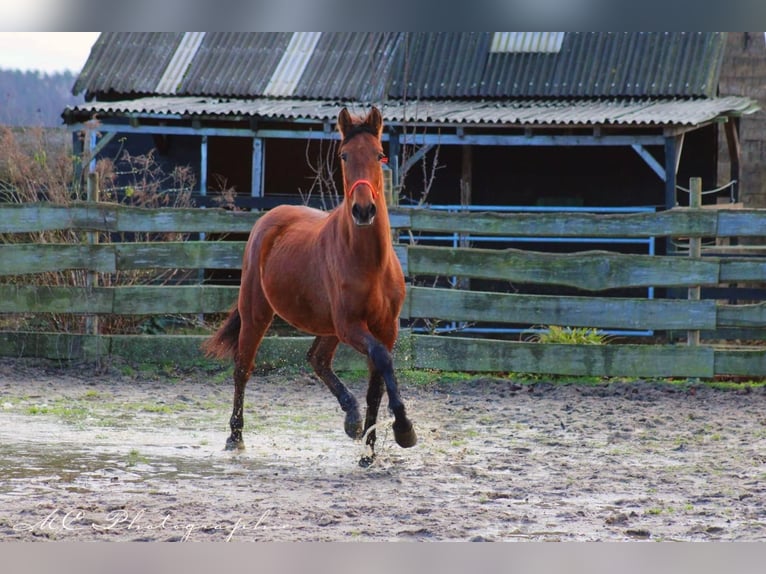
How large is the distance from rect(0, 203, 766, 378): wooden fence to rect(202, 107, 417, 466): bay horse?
221cm

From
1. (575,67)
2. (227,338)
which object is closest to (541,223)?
(227,338)

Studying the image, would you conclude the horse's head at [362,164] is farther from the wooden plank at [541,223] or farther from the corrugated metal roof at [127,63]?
the corrugated metal roof at [127,63]

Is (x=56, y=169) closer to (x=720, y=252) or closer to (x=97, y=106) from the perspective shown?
(x=97, y=106)

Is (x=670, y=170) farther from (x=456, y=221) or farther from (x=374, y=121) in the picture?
(x=374, y=121)

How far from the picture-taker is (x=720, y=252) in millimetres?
12039

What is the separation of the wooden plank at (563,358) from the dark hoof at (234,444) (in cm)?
275

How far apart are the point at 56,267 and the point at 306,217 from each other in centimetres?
328

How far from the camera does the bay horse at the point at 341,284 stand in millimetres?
5156

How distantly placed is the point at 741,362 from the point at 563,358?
134 centimetres

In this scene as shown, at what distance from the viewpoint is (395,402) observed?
16.8 feet

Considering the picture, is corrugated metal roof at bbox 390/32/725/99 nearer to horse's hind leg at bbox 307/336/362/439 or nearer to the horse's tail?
the horse's tail

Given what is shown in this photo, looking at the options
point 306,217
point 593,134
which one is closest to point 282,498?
point 306,217

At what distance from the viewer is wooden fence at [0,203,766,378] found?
831 cm

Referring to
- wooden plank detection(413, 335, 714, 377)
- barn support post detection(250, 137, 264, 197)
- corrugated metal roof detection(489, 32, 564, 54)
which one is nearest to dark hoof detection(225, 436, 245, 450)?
wooden plank detection(413, 335, 714, 377)
